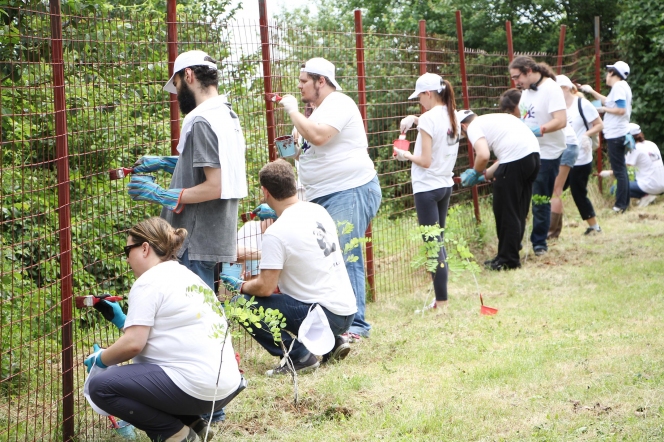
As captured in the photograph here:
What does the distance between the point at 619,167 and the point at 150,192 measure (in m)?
8.16

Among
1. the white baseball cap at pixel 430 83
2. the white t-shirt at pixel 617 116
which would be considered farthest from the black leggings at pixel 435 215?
the white t-shirt at pixel 617 116

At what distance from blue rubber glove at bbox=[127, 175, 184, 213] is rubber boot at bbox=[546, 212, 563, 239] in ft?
20.4

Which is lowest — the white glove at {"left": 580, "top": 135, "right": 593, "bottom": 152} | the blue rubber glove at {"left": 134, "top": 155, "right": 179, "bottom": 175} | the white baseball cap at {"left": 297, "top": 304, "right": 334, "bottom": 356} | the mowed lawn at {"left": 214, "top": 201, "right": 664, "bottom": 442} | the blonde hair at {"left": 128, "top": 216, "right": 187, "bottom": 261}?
the mowed lawn at {"left": 214, "top": 201, "right": 664, "bottom": 442}

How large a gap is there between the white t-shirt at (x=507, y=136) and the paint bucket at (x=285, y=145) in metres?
2.68

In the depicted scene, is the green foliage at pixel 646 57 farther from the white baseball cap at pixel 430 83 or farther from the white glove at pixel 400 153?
the white glove at pixel 400 153

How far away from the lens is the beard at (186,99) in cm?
439

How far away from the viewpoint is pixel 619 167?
1089 cm

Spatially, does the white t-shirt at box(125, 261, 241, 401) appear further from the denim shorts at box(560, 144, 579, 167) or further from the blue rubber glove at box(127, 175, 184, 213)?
the denim shorts at box(560, 144, 579, 167)

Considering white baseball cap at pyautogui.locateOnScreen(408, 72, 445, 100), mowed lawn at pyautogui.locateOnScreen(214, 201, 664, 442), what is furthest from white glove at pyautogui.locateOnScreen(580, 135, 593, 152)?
white baseball cap at pyautogui.locateOnScreen(408, 72, 445, 100)

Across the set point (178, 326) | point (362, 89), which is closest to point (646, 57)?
point (362, 89)

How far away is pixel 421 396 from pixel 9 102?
2.63 metres

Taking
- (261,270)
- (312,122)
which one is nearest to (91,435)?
(261,270)

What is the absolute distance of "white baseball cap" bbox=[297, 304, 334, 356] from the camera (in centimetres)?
483

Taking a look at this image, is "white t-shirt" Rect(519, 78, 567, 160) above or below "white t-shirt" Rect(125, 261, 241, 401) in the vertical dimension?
above
